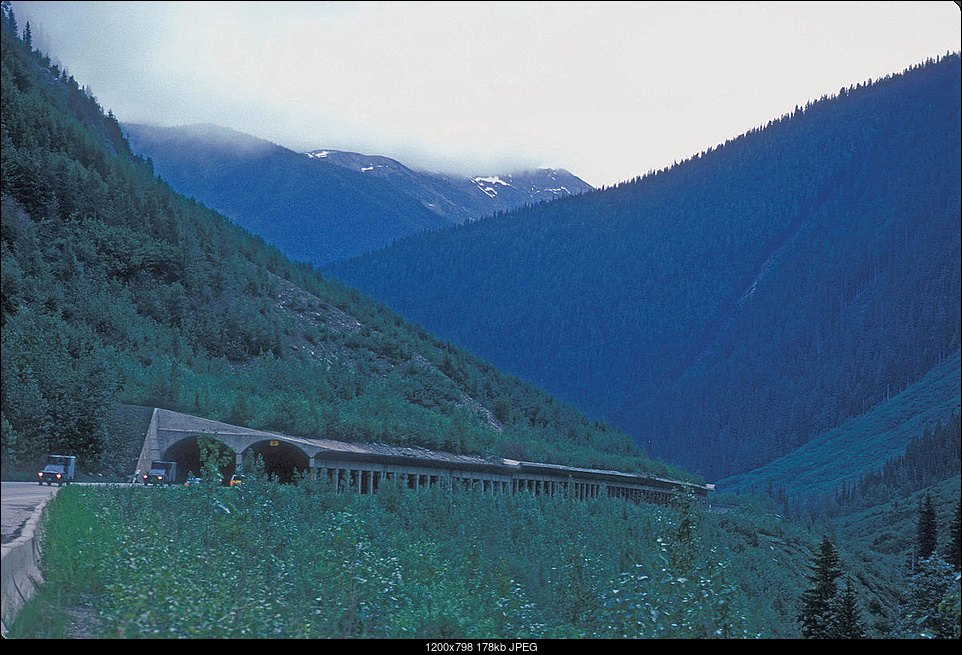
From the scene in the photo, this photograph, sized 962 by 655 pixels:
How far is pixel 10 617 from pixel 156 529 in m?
10.1

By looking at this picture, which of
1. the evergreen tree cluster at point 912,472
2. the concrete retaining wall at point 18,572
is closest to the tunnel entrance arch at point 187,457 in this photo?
the concrete retaining wall at point 18,572

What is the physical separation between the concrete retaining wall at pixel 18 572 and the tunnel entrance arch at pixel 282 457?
3593 cm

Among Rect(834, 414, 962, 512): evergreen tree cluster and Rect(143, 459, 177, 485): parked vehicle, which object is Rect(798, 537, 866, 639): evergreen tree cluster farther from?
Rect(834, 414, 962, 512): evergreen tree cluster

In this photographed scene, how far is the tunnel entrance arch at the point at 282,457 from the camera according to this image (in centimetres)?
5116

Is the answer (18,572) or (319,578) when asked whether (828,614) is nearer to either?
(319,578)

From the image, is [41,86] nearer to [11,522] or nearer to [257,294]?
[257,294]

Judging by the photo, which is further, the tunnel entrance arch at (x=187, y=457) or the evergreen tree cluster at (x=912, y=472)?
the evergreen tree cluster at (x=912, y=472)

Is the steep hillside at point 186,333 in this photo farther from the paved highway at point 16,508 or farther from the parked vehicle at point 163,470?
the paved highway at point 16,508

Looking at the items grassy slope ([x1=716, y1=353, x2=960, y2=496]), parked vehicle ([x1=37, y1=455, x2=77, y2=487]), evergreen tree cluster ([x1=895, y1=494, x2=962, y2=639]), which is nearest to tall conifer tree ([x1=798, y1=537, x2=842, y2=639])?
evergreen tree cluster ([x1=895, y1=494, x2=962, y2=639])

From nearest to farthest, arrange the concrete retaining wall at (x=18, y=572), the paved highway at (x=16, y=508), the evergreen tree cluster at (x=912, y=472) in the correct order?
1. the concrete retaining wall at (x=18, y=572)
2. the paved highway at (x=16, y=508)
3. the evergreen tree cluster at (x=912, y=472)

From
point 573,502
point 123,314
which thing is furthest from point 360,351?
point 573,502

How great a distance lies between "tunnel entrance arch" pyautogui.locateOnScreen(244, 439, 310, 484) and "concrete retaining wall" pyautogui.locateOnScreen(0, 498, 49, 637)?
118 ft

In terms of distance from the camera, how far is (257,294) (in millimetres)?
92125
